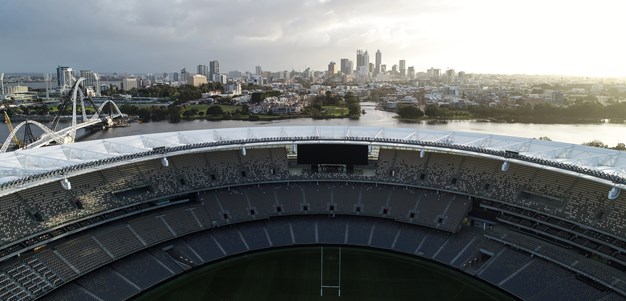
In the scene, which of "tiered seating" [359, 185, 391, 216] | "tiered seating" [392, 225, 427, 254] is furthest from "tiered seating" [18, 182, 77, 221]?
"tiered seating" [392, 225, 427, 254]

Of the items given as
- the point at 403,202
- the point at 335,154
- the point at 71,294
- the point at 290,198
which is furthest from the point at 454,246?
the point at 71,294

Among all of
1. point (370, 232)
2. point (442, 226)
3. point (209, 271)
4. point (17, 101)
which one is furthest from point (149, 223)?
point (17, 101)

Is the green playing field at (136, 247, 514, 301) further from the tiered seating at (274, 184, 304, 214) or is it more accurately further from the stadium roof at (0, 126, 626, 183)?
the stadium roof at (0, 126, 626, 183)

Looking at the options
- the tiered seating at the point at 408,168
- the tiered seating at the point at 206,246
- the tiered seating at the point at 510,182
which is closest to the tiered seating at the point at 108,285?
the tiered seating at the point at 206,246

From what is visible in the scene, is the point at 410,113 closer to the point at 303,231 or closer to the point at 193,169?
the point at 303,231

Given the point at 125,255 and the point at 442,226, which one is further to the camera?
the point at 442,226

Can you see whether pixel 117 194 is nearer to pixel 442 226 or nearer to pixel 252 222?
pixel 252 222

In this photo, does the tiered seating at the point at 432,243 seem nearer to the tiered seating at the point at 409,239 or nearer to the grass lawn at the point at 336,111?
the tiered seating at the point at 409,239

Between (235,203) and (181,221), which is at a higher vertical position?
(235,203)
